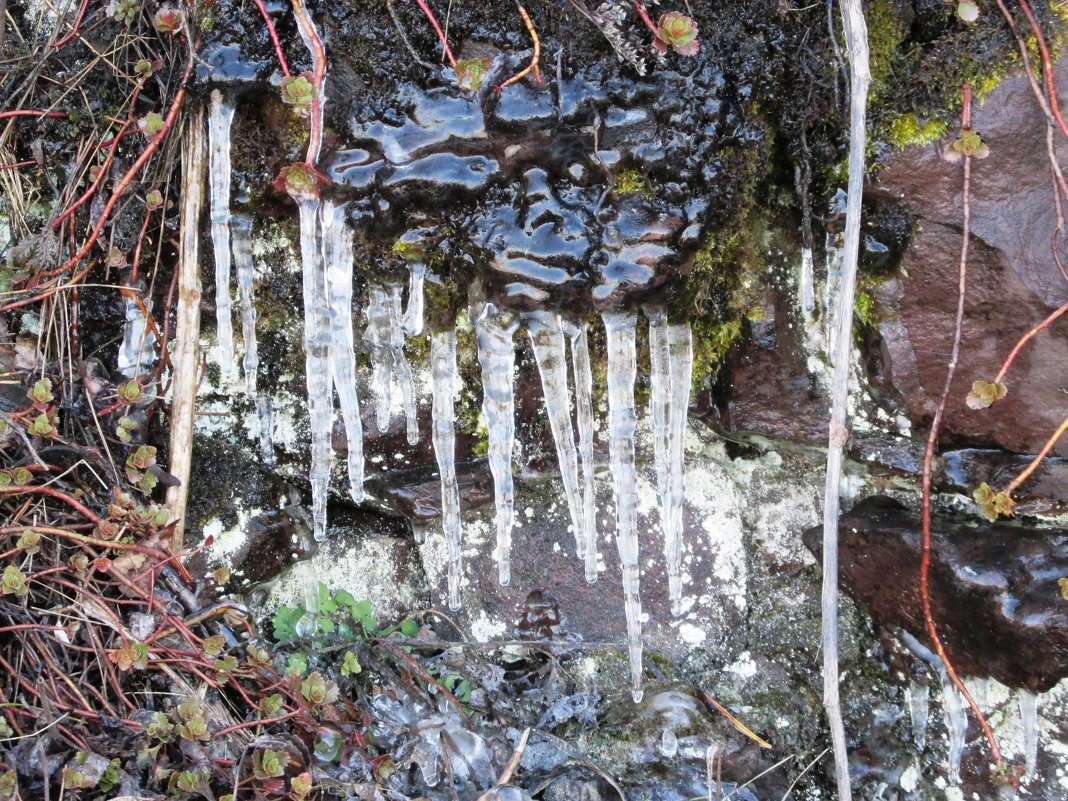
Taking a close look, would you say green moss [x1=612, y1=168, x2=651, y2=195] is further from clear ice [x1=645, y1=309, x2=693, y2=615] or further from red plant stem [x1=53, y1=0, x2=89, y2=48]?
red plant stem [x1=53, y1=0, x2=89, y2=48]

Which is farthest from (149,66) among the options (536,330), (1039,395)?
(1039,395)

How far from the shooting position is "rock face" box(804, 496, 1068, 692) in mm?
2143

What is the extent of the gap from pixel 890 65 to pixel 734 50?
0.43 meters

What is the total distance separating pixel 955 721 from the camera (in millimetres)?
2406

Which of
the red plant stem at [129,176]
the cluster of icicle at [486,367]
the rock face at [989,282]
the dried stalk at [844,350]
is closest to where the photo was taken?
the dried stalk at [844,350]

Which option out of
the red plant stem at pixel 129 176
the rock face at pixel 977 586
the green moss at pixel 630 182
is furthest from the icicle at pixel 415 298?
the rock face at pixel 977 586

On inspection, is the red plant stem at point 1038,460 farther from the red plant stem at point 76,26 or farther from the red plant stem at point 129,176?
the red plant stem at point 76,26

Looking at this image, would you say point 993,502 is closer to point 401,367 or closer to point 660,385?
point 660,385

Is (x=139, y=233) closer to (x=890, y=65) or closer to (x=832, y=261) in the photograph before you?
(x=832, y=261)

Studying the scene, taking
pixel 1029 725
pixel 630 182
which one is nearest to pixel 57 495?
pixel 630 182

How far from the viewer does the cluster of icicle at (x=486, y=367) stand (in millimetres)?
2195

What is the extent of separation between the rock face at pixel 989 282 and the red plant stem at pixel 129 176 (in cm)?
191

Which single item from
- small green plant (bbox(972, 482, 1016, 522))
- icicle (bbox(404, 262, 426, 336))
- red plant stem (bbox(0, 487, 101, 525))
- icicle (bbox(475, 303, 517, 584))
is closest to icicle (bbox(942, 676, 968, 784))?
small green plant (bbox(972, 482, 1016, 522))

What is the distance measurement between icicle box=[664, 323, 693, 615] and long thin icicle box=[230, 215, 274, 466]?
1.19 m
